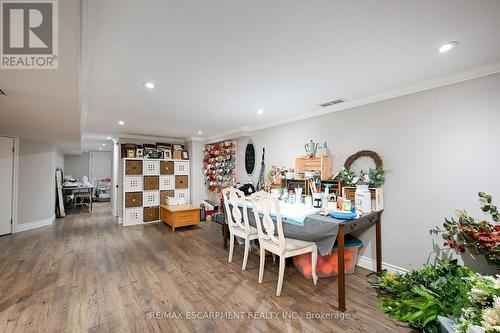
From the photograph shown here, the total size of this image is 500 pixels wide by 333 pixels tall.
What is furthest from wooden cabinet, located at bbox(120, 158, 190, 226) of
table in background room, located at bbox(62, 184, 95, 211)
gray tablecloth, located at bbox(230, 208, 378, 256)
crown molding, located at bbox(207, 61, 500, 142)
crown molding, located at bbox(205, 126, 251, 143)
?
crown molding, located at bbox(207, 61, 500, 142)

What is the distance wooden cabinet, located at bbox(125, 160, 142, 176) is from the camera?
16.5 feet

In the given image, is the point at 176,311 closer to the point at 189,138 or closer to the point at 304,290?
the point at 304,290

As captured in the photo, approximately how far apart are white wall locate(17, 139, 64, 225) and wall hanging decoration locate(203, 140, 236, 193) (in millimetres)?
3719

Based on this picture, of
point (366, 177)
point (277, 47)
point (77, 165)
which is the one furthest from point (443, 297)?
point (77, 165)

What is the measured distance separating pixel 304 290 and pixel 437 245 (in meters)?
1.51

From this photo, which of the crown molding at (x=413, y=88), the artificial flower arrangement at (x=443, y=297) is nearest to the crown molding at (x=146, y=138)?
the crown molding at (x=413, y=88)

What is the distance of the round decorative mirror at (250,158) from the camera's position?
4.61 metres

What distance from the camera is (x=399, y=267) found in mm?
2523

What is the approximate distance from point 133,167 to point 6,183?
222 cm

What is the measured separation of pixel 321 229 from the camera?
2.14 metres

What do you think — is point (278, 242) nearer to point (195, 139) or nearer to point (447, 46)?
point (447, 46)

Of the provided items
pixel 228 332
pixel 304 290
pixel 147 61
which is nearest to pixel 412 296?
pixel 304 290

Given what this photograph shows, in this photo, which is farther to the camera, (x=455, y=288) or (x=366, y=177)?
(x=366, y=177)

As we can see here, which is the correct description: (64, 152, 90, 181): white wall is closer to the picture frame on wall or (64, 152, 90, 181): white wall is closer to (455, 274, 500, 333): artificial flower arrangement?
the picture frame on wall
